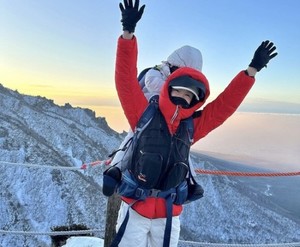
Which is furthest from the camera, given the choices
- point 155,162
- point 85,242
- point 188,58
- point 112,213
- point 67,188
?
point 67,188

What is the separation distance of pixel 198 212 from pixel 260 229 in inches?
638

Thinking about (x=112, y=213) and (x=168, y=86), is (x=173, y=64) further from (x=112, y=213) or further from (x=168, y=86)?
(x=112, y=213)

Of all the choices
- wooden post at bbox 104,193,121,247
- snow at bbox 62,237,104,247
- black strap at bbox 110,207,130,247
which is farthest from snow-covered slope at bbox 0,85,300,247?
black strap at bbox 110,207,130,247

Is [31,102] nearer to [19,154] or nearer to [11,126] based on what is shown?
[11,126]

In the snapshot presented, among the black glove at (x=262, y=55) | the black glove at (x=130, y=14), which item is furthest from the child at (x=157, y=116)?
the black glove at (x=262, y=55)

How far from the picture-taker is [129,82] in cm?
317

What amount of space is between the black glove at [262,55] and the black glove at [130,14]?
1.11 m

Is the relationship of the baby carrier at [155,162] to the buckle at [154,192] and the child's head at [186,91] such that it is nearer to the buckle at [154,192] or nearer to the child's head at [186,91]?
the buckle at [154,192]

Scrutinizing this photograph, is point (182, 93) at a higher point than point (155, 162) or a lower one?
higher

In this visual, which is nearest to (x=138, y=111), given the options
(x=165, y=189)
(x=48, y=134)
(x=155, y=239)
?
(x=165, y=189)

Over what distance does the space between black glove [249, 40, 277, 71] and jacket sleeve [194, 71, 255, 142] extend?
124mm

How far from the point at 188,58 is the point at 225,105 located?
0.53 meters

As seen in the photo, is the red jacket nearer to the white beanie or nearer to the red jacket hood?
the red jacket hood

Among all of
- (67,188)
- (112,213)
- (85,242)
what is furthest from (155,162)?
(67,188)
